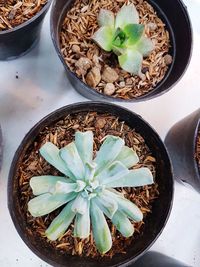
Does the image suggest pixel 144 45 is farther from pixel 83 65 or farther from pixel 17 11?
pixel 17 11

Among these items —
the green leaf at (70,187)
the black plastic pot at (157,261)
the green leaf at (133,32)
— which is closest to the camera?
the green leaf at (70,187)

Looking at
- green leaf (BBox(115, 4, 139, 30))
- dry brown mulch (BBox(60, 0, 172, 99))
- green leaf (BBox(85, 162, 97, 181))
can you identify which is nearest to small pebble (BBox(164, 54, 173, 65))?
dry brown mulch (BBox(60, 0, 172, 99))

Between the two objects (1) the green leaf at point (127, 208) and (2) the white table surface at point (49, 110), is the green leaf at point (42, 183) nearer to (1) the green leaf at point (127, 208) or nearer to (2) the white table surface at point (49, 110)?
(1) the green leaf at point (127, 208)

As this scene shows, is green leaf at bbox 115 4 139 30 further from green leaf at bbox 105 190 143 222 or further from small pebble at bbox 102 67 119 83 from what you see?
green leaf at bbox 105 190 143 222

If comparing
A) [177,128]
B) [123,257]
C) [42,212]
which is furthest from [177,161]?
[42,212]

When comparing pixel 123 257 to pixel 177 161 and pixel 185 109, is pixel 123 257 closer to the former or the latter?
pixel 177 161

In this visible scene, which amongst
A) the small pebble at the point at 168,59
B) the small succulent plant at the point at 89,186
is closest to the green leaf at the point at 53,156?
the small succulent plant at the point at 89,186
